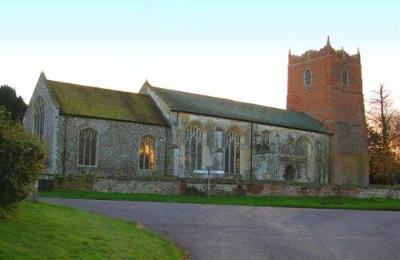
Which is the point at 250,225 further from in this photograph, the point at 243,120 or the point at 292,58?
the point at 292,58

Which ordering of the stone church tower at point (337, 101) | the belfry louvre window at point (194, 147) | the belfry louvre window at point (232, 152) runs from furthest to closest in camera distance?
the stone church tower at point (337, 101)
the belfry louvre window at point (232, 152)
the belfry louvre window at point (194, 147)

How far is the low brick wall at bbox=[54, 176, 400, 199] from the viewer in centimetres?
3081

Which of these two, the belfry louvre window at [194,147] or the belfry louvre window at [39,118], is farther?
the belfry louvre window at [194,147]

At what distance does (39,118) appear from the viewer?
4066 centimetres

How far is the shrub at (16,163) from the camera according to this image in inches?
449

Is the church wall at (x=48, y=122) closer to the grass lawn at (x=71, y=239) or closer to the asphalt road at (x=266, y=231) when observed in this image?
the asphalt road at (x=266, y=231)

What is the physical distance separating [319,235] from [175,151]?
1017 inches

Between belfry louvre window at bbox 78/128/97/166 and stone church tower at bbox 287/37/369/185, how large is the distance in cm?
2754

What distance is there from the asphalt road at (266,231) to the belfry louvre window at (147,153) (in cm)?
1837

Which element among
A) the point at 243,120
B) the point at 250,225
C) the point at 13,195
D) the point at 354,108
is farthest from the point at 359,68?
the point at 13,195

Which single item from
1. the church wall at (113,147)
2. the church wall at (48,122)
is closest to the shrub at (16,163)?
the church wall at (48,122)

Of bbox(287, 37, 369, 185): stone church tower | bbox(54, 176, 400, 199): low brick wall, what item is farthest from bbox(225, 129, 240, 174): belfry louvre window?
bbox(287, 37, 369, 185): stone church tower

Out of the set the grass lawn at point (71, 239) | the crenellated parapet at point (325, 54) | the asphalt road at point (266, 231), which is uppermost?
the crenellated parapet at point (325, 54)

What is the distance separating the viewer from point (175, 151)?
140 ft
